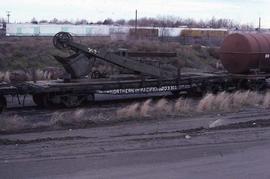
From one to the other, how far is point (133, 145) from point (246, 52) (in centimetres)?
1570

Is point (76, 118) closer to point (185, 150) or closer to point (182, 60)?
point (185, 150)

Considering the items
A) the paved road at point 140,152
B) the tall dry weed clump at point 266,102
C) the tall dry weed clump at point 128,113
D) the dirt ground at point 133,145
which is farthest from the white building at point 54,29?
the paved road at point 140,152

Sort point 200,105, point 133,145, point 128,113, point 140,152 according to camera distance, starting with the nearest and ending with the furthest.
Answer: point 140,152, point 133,145, point 128,113, point 200,105

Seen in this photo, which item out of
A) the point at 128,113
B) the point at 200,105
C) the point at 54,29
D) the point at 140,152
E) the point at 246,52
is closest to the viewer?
the point at 140,152

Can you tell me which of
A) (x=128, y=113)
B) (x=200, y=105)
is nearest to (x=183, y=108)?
(x=200, y=105)

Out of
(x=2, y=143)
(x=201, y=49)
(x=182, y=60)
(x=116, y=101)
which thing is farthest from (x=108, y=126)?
(x=201, y=49)

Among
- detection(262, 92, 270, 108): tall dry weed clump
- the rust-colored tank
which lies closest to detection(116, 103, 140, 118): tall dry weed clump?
detection(262, 92, 270, 108): tall dry weed clump

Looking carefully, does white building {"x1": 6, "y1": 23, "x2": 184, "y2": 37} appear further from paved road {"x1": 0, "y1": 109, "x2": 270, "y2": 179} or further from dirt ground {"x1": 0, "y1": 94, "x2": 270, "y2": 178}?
paved road {"x1": 0, "y1": 109, "x2": 270, "y2": 179}

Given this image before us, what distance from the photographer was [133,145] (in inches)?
495

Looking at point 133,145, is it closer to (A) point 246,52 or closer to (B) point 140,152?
(B) point 140,152

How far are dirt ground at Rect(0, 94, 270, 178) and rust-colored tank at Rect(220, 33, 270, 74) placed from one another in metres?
7.96

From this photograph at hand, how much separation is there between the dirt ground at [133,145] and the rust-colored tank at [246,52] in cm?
796

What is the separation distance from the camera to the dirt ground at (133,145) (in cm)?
986

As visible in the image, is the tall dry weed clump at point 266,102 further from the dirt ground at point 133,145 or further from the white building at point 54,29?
the white building at point 54,29
